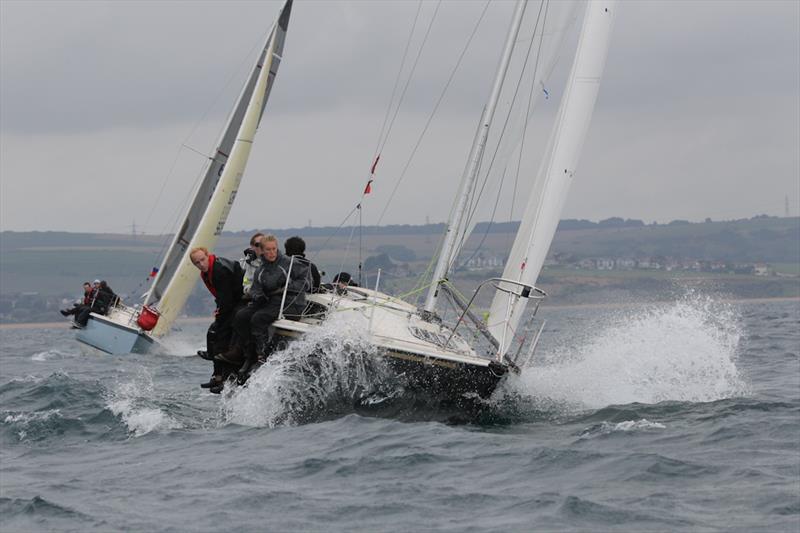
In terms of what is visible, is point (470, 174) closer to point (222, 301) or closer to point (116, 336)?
point (222, 301)

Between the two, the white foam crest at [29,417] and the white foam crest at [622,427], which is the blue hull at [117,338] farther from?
the white foam crest at [622,427]

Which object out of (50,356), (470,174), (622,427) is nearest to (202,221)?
(50,356)

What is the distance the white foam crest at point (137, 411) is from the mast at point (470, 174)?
307 cm

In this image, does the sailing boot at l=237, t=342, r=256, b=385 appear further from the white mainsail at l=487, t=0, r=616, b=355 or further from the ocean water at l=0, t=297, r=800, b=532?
the white mainsail at l=487, t=0, r=616, b=355

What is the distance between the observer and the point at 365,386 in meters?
12.2

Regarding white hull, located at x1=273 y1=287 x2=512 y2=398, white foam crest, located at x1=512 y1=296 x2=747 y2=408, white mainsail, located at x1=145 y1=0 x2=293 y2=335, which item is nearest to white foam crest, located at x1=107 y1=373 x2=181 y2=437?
white hull, located at x1=273 y1=287 x2=512 y2=398

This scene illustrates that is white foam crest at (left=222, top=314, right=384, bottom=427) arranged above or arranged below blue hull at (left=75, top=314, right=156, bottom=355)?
above

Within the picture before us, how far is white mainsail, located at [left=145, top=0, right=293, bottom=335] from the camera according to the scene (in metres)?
26.6

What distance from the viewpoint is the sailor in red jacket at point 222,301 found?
12398mm

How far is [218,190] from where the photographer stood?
26.6 meters

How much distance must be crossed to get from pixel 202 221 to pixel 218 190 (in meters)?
0.87

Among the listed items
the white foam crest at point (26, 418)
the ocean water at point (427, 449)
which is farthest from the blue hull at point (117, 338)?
the white foam crest at point (26, 418)

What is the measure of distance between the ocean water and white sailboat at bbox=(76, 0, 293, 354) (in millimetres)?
9579

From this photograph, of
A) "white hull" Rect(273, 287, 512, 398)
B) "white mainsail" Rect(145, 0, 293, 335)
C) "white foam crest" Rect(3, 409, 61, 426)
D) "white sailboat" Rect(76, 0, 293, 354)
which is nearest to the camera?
"white hull" Rect(273, 287, 512, 398)
